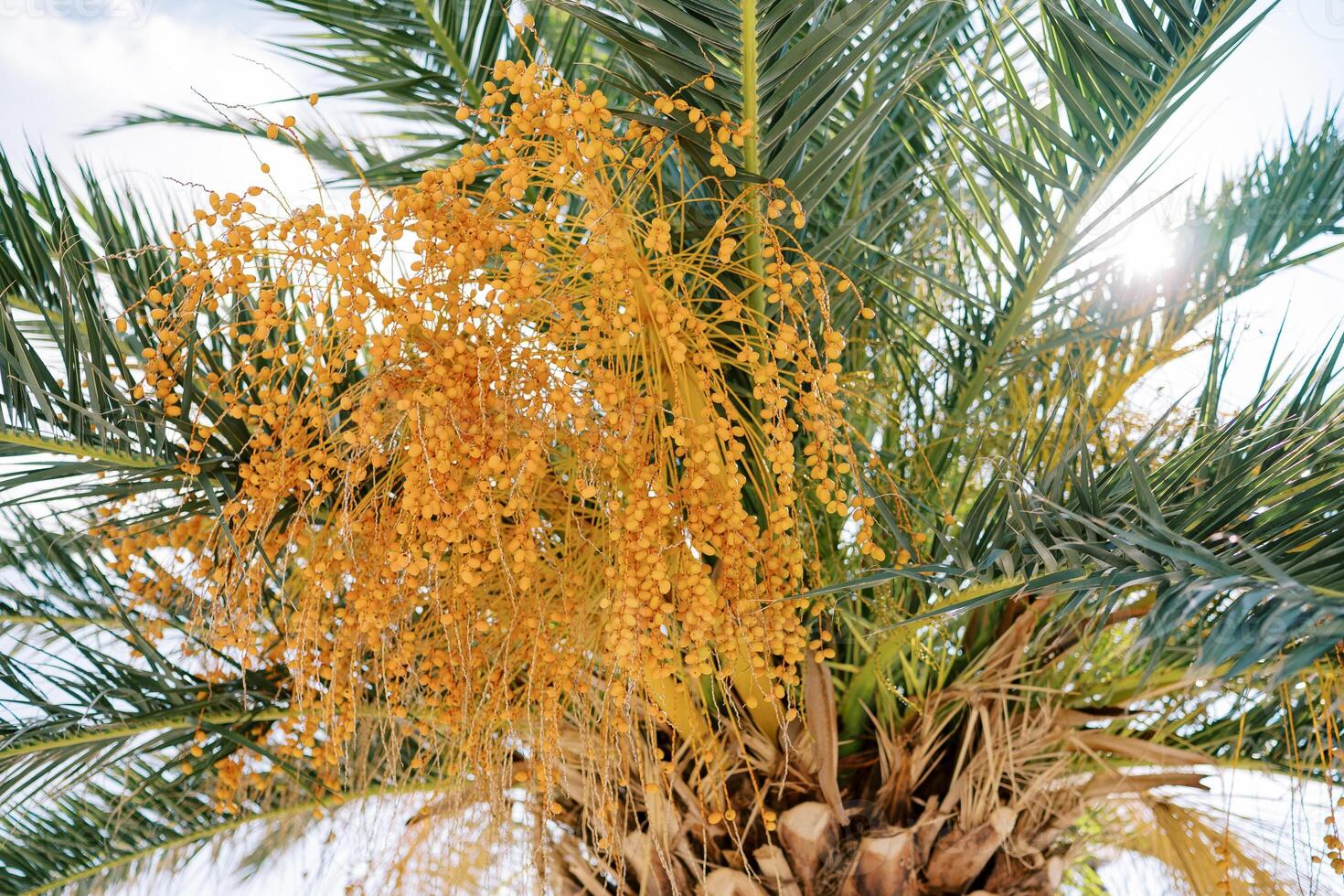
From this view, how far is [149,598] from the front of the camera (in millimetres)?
1855

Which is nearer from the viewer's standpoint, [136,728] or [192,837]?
[136,728]

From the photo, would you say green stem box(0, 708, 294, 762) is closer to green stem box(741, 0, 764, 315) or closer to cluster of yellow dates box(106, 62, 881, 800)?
cluster of yellow dates box(106, 62, 881, 800)

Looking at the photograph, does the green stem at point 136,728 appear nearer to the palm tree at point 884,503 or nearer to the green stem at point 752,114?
the palm tree at point 884,503

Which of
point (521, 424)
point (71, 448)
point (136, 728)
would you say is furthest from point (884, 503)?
point (136, 728)

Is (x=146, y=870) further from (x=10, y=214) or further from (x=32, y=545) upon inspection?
(x=10, y=214)

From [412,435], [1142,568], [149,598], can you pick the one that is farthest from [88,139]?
[1142,568]

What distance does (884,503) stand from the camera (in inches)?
58.7

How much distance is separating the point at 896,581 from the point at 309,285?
1036mm

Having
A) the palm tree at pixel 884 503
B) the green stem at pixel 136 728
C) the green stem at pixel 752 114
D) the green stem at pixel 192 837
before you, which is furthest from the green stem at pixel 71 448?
the green stem at pixel 752 114

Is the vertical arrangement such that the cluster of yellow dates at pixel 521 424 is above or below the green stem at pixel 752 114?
below

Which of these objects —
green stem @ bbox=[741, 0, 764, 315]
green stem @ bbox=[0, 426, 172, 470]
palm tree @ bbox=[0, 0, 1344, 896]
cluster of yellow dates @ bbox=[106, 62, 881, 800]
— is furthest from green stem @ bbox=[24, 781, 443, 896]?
green stem @ bbox=[741, 0, 764, 315]

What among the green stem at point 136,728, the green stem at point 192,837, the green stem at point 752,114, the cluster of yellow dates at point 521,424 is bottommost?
the green stem at point 192,837

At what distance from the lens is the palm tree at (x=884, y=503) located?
1362 mm

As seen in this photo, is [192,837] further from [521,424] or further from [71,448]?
[521,424]
